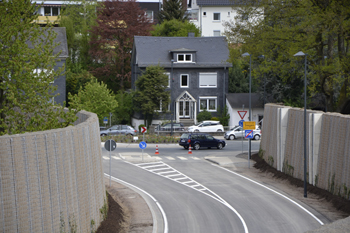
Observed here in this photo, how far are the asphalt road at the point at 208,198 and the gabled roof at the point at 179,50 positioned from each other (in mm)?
24686

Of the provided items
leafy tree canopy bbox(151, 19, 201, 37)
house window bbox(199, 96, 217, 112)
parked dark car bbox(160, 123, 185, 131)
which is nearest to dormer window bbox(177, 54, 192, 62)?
house window bbox(199, 96, 217, 112)

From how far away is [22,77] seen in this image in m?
Result: 15.6

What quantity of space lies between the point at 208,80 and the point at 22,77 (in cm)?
4285

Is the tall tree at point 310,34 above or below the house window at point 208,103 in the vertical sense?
above

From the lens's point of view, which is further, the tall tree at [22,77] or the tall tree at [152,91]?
the tall tree at [152,91]

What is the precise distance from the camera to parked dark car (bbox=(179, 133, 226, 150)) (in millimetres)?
39281

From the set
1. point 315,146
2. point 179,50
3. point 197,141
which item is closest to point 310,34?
point 315,146

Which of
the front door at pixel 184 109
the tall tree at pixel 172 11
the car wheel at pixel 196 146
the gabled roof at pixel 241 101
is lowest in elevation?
the car wheel at pixel 196 146

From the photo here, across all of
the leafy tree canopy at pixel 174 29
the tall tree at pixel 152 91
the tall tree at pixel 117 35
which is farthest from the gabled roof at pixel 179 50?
the leafy tree canopy at pixel 174 29

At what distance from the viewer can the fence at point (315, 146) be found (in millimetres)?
19172

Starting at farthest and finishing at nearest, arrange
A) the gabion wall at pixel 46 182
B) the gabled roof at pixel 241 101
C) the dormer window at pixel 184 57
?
the dormer window at pixel 184 57 → the gabled roof at pixel 241 101 → the gabion wall at pixel 46 182

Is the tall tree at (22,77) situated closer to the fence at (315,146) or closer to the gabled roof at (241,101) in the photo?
the fence at (315,146)

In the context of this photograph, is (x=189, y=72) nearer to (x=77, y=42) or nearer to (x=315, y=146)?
(x=77, y=42)

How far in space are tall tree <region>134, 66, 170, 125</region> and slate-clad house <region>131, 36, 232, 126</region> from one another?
2718mm
